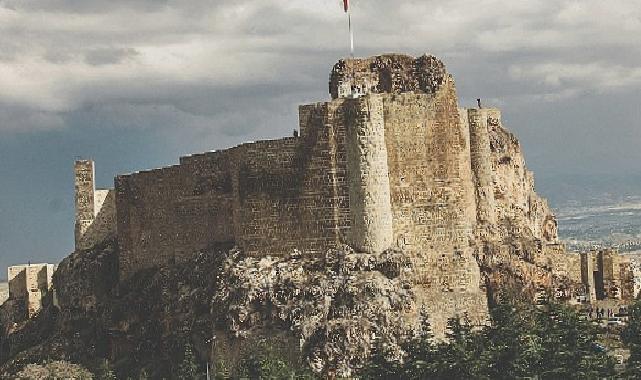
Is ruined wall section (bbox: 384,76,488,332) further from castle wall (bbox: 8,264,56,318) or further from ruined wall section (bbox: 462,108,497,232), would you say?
castle wall (bbox: 8,264,56,318)

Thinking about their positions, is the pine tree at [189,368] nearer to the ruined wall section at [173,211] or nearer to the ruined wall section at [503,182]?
the ruined wall section at [173,211]

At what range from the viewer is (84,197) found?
3270 inches

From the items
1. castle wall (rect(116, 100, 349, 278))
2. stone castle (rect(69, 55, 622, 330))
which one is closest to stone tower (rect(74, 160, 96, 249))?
castle wall (rect(116, 100, 349, 278))

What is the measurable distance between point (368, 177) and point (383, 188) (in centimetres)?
87

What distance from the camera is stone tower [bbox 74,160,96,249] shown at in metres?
83.2

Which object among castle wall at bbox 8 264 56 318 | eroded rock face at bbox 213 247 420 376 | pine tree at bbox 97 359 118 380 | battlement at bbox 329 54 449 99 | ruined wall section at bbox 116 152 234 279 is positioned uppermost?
battlement at bbox 329 54 449 99

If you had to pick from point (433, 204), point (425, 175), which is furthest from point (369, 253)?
point (425, 175)

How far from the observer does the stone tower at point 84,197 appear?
83188 mm

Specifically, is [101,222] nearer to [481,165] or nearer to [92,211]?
[92,211]

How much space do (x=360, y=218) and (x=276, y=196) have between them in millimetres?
4629

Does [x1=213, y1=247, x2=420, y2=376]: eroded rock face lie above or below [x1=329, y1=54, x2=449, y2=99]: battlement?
below

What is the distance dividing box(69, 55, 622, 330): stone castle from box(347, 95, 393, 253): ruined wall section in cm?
5

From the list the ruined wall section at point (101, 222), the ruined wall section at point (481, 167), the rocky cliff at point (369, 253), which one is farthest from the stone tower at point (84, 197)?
the ruined wall section at point (481, 167)

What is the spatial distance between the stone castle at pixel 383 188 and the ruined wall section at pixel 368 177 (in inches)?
1.8
